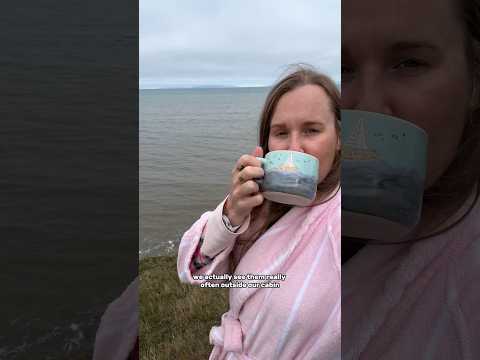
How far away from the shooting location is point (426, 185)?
51 centimetres

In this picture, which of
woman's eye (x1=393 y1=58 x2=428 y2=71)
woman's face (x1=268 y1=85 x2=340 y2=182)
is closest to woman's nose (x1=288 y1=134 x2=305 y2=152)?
woman's face (x1=268 y1=85 x2=340 y2=182)

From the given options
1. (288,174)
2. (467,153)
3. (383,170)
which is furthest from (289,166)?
(467,153)

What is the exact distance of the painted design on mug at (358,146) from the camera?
48 cm

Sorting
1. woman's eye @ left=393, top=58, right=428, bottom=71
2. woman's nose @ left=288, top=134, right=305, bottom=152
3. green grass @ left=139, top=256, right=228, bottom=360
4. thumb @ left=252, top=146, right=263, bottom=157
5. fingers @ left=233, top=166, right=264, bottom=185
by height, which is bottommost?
green grass @ left=139, top=256, right=228, bottom=360

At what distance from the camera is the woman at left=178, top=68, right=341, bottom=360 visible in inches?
20.8

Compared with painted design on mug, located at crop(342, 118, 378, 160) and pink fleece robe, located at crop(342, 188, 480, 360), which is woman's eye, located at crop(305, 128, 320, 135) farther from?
pink fleece robe, located at crop(342, 188, 480, 360)

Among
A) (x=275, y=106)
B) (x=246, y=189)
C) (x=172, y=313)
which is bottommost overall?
(x=172, y=313)

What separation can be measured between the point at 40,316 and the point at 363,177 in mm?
483

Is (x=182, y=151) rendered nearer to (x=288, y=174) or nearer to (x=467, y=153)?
(x=288, y=174)

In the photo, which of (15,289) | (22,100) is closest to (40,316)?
(15,289)

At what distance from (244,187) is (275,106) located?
114 millimetres

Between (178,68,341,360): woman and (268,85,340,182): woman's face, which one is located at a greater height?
(268,85,340,182): woman's face

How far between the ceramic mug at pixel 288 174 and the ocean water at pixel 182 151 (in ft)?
0.12

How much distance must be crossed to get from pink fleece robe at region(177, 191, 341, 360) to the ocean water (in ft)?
0.12
